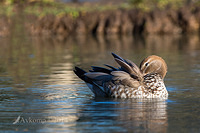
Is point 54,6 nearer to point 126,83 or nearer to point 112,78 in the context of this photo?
point 112,78

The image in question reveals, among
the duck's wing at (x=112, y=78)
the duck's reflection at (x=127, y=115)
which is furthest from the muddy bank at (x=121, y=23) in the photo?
the duck's reflection at (x=127, y=115)

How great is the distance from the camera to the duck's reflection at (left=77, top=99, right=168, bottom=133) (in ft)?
20.7

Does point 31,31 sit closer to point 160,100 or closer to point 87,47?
point 87,47

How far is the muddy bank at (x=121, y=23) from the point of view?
90.8 ft

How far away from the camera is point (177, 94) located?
29.6 feet

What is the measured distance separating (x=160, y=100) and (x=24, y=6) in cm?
3197

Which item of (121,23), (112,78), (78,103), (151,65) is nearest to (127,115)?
(78,103)

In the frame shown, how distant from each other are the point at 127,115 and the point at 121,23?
71.5 feet

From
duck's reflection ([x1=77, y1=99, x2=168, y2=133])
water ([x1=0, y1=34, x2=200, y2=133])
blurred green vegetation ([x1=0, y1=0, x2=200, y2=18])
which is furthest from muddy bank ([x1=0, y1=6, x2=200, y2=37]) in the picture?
duck's reflection ([x1=77, y1=99, x2=168, y2=133])

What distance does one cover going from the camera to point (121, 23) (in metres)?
28.6

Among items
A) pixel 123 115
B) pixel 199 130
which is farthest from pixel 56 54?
pixel 199 130

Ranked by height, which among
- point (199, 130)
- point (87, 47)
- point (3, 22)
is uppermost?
point (3, 22)

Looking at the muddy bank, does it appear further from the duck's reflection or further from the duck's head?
the duck's reflection

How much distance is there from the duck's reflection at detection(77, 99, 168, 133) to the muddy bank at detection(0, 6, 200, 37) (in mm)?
19740
